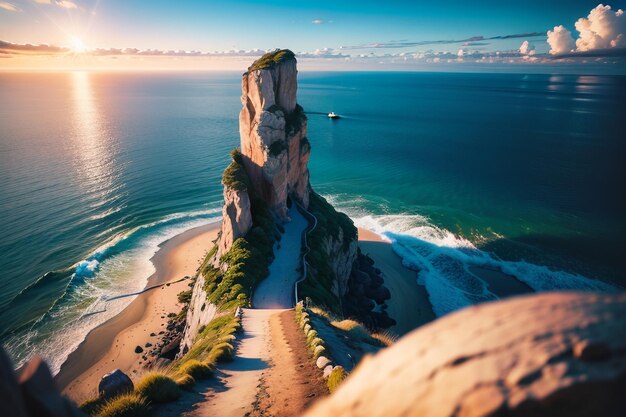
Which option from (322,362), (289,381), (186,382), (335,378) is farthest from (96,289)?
(335,378)

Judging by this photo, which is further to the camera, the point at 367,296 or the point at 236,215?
the point at 367,296

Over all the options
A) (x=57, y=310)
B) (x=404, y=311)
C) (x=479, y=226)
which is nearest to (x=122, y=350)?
(x=57, y=310)

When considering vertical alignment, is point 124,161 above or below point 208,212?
above

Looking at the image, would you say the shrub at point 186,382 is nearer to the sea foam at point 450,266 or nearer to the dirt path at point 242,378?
the dirt path at point 242,378

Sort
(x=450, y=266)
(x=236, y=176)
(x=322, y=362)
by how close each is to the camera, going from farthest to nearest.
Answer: (x=450, y=266) < (x=236, y=176) < (x=322, y=362)

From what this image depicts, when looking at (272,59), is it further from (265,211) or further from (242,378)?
(242,378)

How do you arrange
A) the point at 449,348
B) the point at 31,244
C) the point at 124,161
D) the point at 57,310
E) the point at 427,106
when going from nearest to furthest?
→ the point at 449,348 < the point at 57,310 < the point at 31,244 < the point at 124,161 < the point at 427,106

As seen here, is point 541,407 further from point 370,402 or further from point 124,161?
point 124,161
